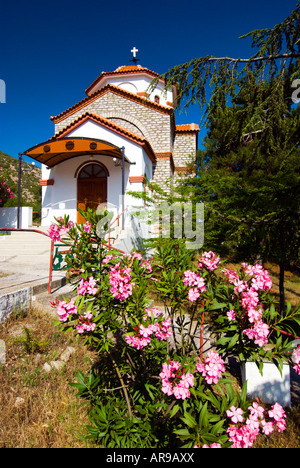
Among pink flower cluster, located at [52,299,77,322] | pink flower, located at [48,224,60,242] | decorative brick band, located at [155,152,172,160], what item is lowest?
pink flower cluster, located at [52,299,77,322]

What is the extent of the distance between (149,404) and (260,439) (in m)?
1.37

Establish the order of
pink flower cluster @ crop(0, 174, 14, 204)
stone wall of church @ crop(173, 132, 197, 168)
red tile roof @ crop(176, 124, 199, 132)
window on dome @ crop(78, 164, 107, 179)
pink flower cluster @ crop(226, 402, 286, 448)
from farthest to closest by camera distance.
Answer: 1. stone wall of church @ crop(173, 132, 197, 168)
2. red tile roof @ crop(176, 124, 199, 132)
3. pink flower cluster @ crop(0, 174, 14, 204)
4. window on dome @ crop(78, 164, 107, 179)
5. pink flower cluster @ crop(226, 402, 286, 448)

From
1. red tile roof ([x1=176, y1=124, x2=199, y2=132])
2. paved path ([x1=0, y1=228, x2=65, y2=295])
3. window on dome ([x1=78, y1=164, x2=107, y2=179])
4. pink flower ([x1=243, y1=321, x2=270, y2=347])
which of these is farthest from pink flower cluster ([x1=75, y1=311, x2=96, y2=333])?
red tile roof ([x1=176, y1=124, x2=199, y2=132])

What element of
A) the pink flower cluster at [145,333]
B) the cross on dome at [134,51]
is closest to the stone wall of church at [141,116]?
the cross on dome at [134,51]

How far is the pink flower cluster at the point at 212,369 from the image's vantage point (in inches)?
65.2

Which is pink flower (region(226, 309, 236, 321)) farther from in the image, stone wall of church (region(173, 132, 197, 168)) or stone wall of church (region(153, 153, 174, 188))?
stone wall of church (region(173, 132, 197, 168))

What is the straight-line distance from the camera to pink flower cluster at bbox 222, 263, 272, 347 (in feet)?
5.57

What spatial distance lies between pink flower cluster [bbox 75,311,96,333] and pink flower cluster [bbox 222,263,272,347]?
1.03m

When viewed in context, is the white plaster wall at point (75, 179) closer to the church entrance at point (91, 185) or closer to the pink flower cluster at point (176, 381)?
the church entrance at point (91, 185)

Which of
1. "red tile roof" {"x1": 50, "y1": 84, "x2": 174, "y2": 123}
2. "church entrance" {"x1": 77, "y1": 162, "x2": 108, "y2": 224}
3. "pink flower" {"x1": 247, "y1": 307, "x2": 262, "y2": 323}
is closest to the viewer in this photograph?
"pink flower" {"x1": 247, "y1": 307, "x2": 262, "y2": 323}

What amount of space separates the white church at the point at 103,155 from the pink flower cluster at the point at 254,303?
806cm
